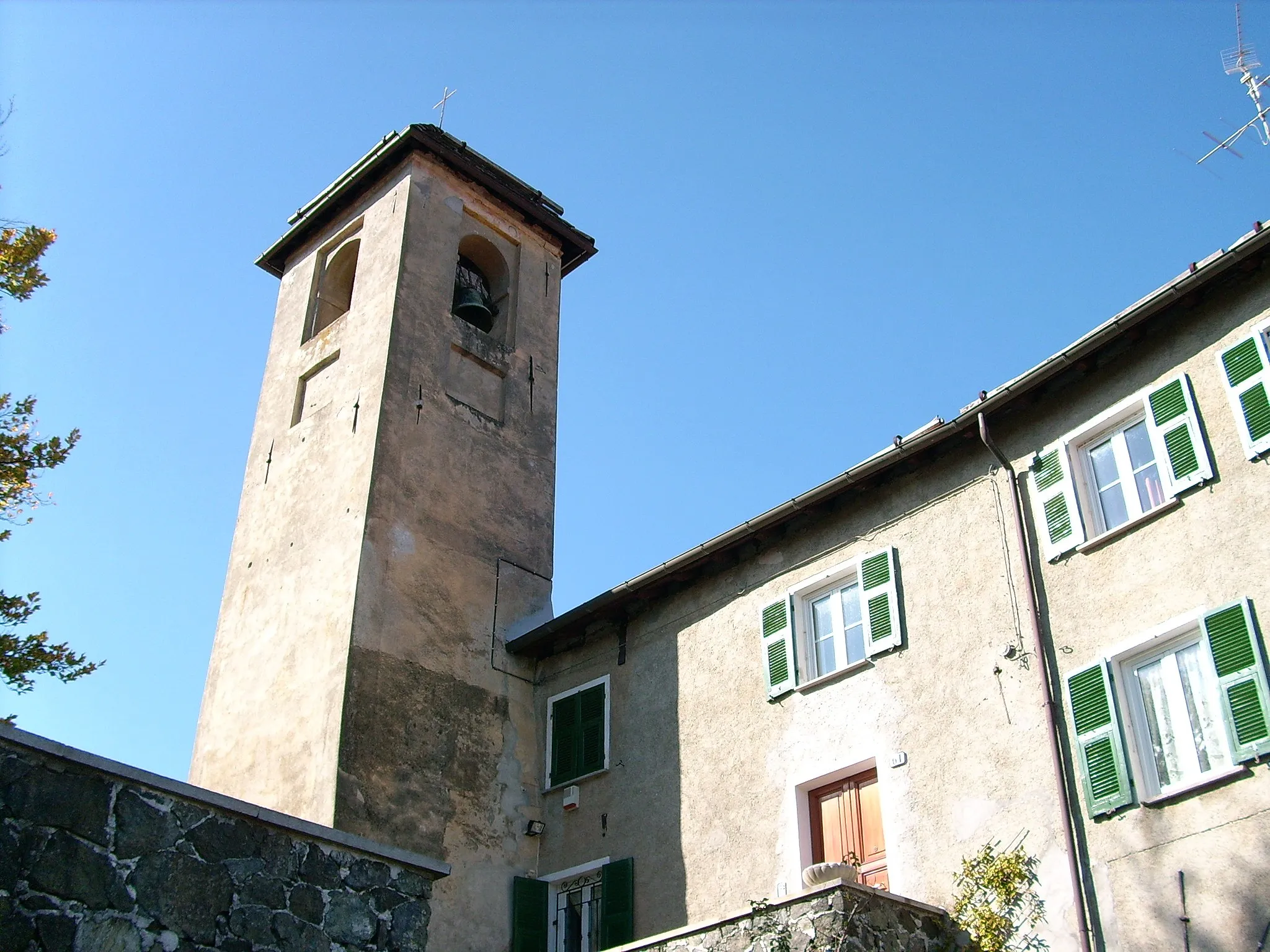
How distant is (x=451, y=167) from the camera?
846 inches

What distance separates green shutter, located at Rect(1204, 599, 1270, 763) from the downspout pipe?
1.48 meters

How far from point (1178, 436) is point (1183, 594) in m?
1.46

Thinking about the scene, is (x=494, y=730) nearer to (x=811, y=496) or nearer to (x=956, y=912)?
(x=811, y=496)

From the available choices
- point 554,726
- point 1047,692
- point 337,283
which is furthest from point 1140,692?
point 337,283

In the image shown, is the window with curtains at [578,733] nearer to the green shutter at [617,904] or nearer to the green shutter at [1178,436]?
the green shutter at [617,904]

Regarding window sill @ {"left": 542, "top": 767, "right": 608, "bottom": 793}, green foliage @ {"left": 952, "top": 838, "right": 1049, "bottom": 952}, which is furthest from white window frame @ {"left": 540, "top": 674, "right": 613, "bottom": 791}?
green foliage @ {"left": 952, "top": 838, "right": 1049, "bottom": 952}

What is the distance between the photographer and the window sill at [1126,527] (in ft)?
38.1

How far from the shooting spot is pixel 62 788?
7.27 meters

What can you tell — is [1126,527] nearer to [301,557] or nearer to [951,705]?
[951,705]

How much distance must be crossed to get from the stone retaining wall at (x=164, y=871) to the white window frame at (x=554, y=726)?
7.48m

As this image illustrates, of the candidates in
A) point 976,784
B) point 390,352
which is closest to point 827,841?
point 976,784

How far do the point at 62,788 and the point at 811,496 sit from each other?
8973 mm

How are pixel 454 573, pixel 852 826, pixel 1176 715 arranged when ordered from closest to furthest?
pixel 1176 715, pixel 852 826, pixel 454 573

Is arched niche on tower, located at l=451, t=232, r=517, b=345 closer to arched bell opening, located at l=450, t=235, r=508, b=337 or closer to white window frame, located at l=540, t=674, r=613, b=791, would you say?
arched bell opening, located at l=450, t=235, r=508, b=337
